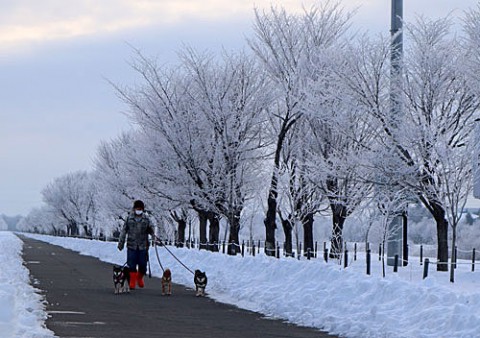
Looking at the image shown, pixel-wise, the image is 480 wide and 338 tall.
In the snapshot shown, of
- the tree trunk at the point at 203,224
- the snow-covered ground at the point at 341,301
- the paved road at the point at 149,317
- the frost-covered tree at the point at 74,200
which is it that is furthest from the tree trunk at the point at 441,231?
the frost-covered tree at the point at 74,200

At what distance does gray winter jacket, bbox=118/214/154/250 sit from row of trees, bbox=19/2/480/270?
10140mm

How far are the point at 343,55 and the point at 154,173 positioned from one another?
44.4 feet

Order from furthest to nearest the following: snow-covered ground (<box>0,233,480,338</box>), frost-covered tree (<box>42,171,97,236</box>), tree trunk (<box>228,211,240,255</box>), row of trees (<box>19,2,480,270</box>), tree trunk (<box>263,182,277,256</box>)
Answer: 1. frost-covered tree (<box>42,171,97,236</box>)
2. tree trunk (<box>228,211,240,255</box>)
3. tree trunk (<box>263,182,277,256</box>)
4. row of trees (<box>19,2,480,270</box>)
5. snow-covered ground (<box>0,233,480,338</box>)

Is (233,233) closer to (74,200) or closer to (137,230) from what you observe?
(137,230)

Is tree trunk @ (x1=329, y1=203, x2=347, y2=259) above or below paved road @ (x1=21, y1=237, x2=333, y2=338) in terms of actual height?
above

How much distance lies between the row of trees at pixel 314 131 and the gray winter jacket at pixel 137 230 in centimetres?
1014

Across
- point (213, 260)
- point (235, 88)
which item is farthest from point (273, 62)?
point (213, 260)

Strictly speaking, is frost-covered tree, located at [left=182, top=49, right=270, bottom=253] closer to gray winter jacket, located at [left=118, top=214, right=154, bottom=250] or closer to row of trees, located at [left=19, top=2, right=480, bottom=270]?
row of trees, located at [left=19, top=2, right=480, bottom=270]

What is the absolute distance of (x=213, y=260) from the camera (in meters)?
27.8

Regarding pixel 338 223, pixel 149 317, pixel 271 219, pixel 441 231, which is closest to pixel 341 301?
pixel 149 317

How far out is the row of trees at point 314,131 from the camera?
28578mm

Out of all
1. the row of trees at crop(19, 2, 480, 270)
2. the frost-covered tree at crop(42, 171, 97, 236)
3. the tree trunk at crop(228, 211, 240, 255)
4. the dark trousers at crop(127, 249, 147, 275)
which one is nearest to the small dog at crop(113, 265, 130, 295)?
the dark trousers at crop(127, 249, 147, 275)

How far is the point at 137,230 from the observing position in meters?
20.2

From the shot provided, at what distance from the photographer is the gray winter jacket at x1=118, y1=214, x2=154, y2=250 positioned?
2016 cm
